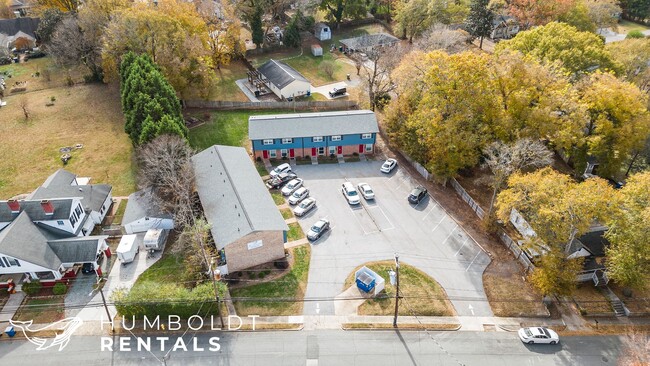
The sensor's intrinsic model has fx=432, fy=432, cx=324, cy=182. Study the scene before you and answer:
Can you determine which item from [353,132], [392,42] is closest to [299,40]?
[392,42]

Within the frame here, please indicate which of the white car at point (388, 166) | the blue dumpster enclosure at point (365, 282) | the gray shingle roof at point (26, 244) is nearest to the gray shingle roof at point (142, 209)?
the gray shingle roof at point (26, 244)

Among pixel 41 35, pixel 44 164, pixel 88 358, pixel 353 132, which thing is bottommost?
pixel 88 358

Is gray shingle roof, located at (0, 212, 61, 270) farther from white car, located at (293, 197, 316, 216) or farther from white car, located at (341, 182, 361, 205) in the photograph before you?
white car, located at (341, 182, 361, 205)

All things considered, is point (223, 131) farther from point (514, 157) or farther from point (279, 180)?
point (514, 157)

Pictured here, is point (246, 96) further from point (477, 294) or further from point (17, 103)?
point (477, 294)

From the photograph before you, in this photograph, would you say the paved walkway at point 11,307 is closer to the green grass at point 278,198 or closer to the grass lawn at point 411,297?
the green grass at point 278,198

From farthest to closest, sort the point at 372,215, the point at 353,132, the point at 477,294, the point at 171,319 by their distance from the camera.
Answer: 1. the point at 353,132
2. the point at 372,215
3. the point at 477,294
4. the point at 171,319

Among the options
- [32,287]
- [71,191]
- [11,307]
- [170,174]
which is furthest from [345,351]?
[71,191]
